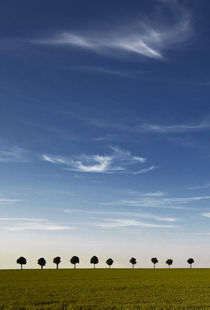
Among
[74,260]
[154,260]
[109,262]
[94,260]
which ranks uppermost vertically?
[74,260]

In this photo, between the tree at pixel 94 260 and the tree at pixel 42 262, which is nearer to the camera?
the tree at pixel 42 262

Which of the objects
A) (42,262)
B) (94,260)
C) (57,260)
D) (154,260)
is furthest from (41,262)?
(154,260)

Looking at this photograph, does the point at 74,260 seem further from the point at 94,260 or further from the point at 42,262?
the point at 42,262

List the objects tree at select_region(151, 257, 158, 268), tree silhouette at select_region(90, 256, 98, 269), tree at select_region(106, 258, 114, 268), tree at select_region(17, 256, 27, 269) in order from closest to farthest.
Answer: tree at select_region(17, 256, 27, 269)
tree silhouette at select_region(90, 256, 98, 269)
tree at select_region(106, 258, 114, 268)
tree at select_region(151, 257, 158, 268)

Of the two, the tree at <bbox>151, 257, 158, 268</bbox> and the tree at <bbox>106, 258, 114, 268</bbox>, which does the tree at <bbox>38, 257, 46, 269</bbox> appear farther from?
the tree at <bbox>151, 257, 158, 268</bbox>

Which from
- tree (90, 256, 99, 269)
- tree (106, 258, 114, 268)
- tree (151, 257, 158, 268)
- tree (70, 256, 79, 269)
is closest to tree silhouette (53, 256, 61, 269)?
tree (70, 256, 79, 269)

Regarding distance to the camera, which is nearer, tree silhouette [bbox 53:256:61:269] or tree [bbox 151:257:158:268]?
tree silhouette [bbox 53:256:61:269]

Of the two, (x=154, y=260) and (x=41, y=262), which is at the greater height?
(x=154, y=260)

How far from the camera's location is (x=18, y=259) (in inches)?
6437

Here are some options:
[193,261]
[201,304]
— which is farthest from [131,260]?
[201,304]

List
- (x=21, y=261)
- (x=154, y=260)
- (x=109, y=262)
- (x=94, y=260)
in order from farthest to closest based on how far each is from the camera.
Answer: (x=154, y=260) → (x=109, y=262) → (x=94, y=260) → (x=21, y=261)

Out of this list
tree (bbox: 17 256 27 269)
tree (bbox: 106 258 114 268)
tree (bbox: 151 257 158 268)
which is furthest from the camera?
tree (bbox: 151 257 158 268)

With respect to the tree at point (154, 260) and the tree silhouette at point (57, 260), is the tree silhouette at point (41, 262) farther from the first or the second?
the tree at point (154, 260)

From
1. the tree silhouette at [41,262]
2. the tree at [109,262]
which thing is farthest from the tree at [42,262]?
the tree at [109,262]
